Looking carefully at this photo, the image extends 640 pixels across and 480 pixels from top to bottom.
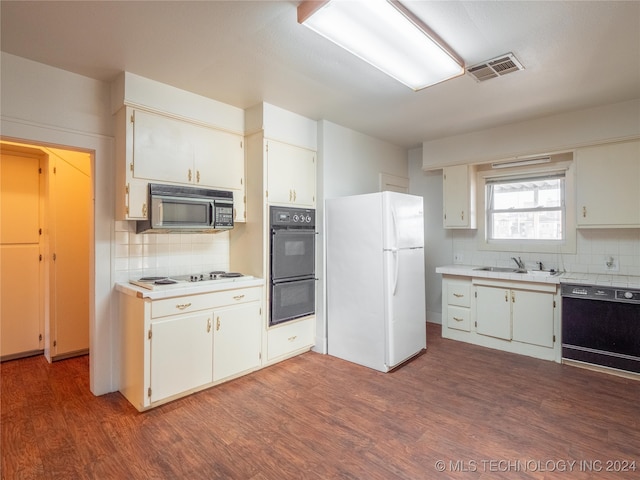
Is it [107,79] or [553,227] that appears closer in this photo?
[107,79]

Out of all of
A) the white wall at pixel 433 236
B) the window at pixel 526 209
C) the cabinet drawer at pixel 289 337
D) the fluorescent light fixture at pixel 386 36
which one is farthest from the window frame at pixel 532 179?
the cabinet drawer at pixel 289 337

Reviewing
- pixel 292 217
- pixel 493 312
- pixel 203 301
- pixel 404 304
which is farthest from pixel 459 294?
pixel 203 301

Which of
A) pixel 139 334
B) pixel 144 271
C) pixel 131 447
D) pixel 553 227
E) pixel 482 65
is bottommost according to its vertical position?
pixel 131 447

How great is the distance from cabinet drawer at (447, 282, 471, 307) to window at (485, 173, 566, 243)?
86cm

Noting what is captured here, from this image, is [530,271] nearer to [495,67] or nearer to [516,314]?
[516,314]

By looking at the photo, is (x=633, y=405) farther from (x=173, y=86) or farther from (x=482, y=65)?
(x=173, y=86)

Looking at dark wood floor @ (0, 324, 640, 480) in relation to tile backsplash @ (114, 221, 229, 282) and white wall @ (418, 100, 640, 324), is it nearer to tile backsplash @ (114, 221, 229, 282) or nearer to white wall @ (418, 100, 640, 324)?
tile backsplash @ (114, 221, 229, 282)

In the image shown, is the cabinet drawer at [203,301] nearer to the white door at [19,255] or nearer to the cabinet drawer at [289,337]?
the cabinet drawer at [289,337]

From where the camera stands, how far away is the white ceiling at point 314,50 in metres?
1.94

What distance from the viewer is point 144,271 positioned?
3.03 metres

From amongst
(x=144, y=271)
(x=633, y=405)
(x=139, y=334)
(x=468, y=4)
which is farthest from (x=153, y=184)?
(x=633, y=405)

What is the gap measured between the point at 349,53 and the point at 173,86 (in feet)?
5.24

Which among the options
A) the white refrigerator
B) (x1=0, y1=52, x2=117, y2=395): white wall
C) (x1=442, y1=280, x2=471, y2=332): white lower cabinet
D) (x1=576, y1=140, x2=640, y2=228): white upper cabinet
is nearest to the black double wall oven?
the white refrigerator

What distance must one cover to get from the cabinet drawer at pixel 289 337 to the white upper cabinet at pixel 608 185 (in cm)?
316
